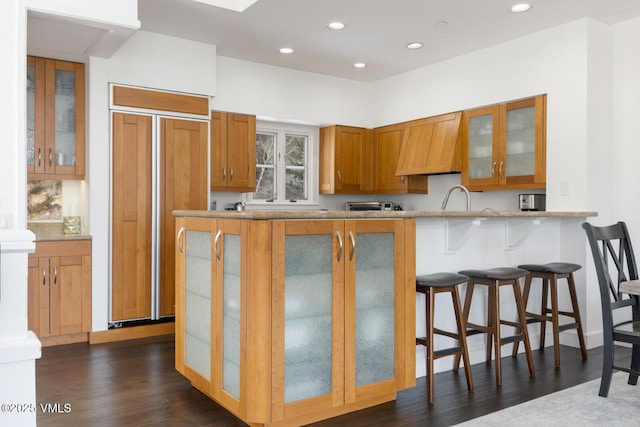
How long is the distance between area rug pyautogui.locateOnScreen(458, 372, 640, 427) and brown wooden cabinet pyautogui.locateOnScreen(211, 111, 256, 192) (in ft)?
11.2

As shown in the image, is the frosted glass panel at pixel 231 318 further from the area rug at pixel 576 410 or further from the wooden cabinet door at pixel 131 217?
the wooden cabinet door at pixel 131 217

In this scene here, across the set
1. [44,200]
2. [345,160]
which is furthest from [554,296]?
[44,200]

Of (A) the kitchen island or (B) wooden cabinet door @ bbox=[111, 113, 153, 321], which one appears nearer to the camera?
(A) the kitchen island

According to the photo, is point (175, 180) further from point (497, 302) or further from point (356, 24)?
point (497, 302)

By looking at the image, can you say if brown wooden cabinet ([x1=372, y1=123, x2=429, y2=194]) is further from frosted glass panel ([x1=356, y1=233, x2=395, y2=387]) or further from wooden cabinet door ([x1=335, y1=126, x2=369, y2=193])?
frosted glass panel ([x1=356, y1=233, x2=395, y2=387])

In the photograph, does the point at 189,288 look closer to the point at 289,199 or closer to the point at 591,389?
the point at 591,389

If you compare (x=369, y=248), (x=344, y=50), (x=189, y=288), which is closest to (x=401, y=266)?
(x=369, y=248)

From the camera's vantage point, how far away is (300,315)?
254 centimetres

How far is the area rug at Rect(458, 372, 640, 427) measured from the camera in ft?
8.58

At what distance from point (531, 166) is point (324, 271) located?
2775mm

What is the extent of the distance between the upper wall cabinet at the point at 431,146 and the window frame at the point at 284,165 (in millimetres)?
1102

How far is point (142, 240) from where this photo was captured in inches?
178

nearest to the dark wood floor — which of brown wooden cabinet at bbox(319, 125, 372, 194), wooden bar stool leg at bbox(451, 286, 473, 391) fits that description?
wooden bar stool leg at bbox(451, 286, 473, 391)

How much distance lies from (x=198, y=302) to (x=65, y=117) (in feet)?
8.42
